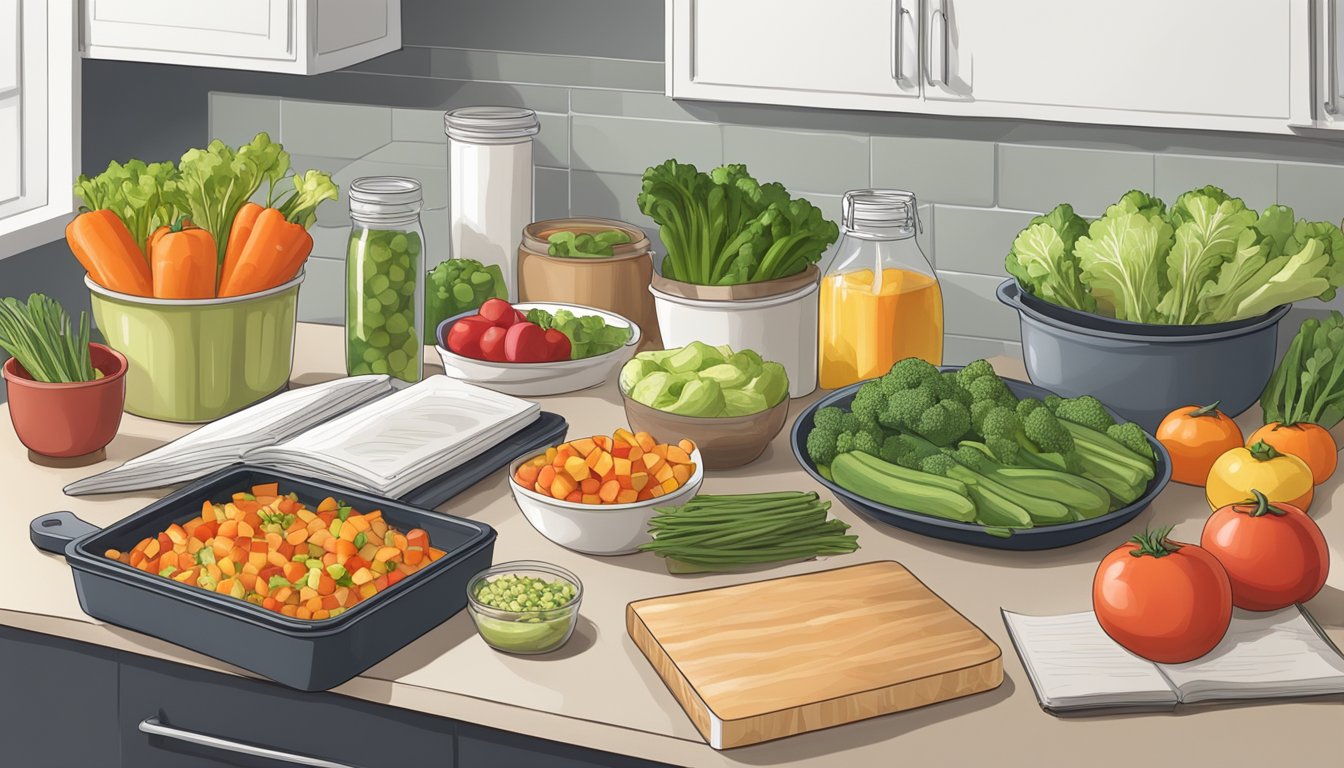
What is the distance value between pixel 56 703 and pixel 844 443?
0.99 metres

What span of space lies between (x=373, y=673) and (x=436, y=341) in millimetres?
1018

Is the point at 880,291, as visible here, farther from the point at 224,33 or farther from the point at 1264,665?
the point at 224,33

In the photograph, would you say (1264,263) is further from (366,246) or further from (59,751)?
(59,751)

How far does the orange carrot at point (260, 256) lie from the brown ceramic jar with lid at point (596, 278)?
468mm

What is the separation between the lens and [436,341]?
2.42 m

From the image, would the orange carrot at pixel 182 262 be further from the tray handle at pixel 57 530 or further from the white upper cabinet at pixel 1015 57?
the white upper cabinet at pixel 1015 57

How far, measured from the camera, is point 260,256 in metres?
2.08

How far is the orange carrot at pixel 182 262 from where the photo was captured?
2.02 metres

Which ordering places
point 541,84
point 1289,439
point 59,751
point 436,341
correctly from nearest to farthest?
point 59,751 < point 1289,439 < point 436,341 < point 541,84

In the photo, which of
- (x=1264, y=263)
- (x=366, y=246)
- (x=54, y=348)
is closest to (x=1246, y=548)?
(x=1264, y=263)

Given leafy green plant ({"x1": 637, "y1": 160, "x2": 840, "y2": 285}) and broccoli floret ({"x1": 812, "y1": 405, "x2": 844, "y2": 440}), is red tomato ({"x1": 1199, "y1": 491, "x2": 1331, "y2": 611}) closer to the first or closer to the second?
broccoli floret ({"x1": 812, "y1": 405, "x2": 844, "y2": 440})

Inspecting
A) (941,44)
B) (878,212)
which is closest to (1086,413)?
(878,212)

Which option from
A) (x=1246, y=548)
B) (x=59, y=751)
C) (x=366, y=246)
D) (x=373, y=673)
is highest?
(x=366, y=246)

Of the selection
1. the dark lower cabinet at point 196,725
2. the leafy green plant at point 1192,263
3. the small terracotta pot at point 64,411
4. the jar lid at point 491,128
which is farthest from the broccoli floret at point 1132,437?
the small terracotta pot at point 64,411
